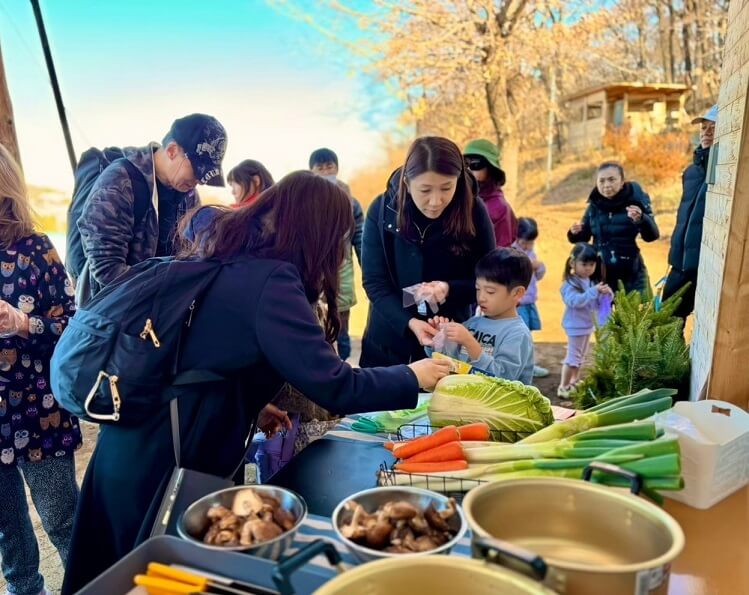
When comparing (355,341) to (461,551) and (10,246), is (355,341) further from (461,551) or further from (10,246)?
(461,551)

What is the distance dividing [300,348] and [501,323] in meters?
1.27

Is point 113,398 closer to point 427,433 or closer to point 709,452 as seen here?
point 427,433

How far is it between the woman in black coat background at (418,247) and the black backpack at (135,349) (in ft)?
3.63

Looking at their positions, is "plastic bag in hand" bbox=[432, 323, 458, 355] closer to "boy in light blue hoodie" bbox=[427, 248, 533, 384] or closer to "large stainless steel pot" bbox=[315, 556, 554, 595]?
"boy in light blue hoodie" bbox=[427, 248, 533, 384]

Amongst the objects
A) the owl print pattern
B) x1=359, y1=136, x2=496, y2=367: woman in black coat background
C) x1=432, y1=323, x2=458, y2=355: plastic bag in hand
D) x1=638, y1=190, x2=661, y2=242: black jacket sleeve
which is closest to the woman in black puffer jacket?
x1=638, y1=190, x2=661, y2=242: black jacket sleeve

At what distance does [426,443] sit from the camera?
1491 mm

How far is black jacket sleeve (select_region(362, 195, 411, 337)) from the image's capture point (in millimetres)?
2555

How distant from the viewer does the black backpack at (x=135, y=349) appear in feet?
4.63

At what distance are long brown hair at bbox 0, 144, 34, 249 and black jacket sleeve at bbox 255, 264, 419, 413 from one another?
1233 mm

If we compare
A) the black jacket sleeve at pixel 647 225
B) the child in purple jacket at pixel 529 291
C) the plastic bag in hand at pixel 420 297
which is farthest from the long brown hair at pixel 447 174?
the child in purple jacket at pixel 529 291

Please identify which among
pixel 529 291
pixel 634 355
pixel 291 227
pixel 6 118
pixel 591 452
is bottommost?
pixel 529 291

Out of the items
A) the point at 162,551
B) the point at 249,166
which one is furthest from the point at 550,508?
the point at 249,166

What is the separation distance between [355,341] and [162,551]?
20.6 feet

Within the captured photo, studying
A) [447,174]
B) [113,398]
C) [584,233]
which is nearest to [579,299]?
[584,233]
